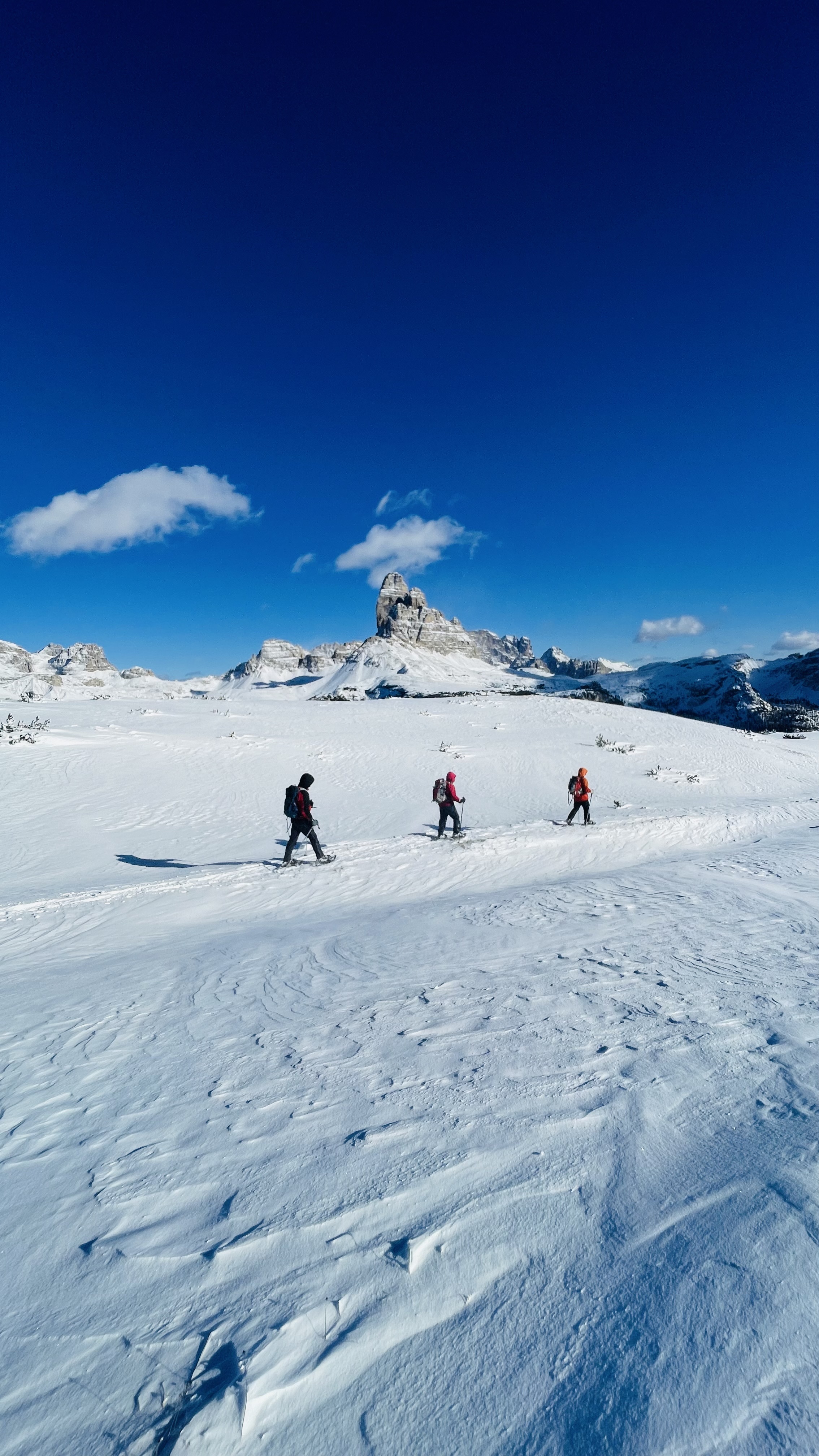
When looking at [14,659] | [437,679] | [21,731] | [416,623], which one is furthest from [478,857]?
[14,659]

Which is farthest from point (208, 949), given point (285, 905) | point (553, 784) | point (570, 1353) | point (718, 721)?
point (718, 721)

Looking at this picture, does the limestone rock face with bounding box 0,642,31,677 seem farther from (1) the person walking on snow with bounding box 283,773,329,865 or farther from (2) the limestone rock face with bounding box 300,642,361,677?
(1) the person walking on snow with bounding box 283,773,329,865

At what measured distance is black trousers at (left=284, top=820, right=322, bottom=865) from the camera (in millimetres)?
10852

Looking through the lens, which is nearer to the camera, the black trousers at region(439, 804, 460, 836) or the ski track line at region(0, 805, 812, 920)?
the ski track line at region(0, 805, 812, 920)

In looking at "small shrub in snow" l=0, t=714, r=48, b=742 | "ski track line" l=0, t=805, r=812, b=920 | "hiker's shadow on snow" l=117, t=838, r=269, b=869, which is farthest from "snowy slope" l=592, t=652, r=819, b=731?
"small shrub in snow" l=0, t=714, r=48, b=742

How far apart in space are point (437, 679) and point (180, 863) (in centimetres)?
8756

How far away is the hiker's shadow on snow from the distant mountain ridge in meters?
23.8

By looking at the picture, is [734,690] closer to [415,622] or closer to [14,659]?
[415,622]

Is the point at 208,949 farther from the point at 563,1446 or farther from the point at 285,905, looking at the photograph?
the point at 563,1446

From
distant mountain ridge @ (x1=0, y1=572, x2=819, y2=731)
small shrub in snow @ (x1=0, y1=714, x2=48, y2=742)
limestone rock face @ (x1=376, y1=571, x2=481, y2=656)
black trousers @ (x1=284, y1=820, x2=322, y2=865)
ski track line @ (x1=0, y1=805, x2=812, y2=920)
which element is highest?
limestone rock face @ (x1=376, y1=571, x2=481, y2=656)

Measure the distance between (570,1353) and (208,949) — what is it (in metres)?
6.00

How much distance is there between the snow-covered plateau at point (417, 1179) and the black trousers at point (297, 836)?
2400 millimetres

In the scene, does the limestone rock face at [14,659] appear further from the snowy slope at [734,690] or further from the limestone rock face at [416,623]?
the snowy slope at [734,690]

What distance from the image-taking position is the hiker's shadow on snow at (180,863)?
11.1m
